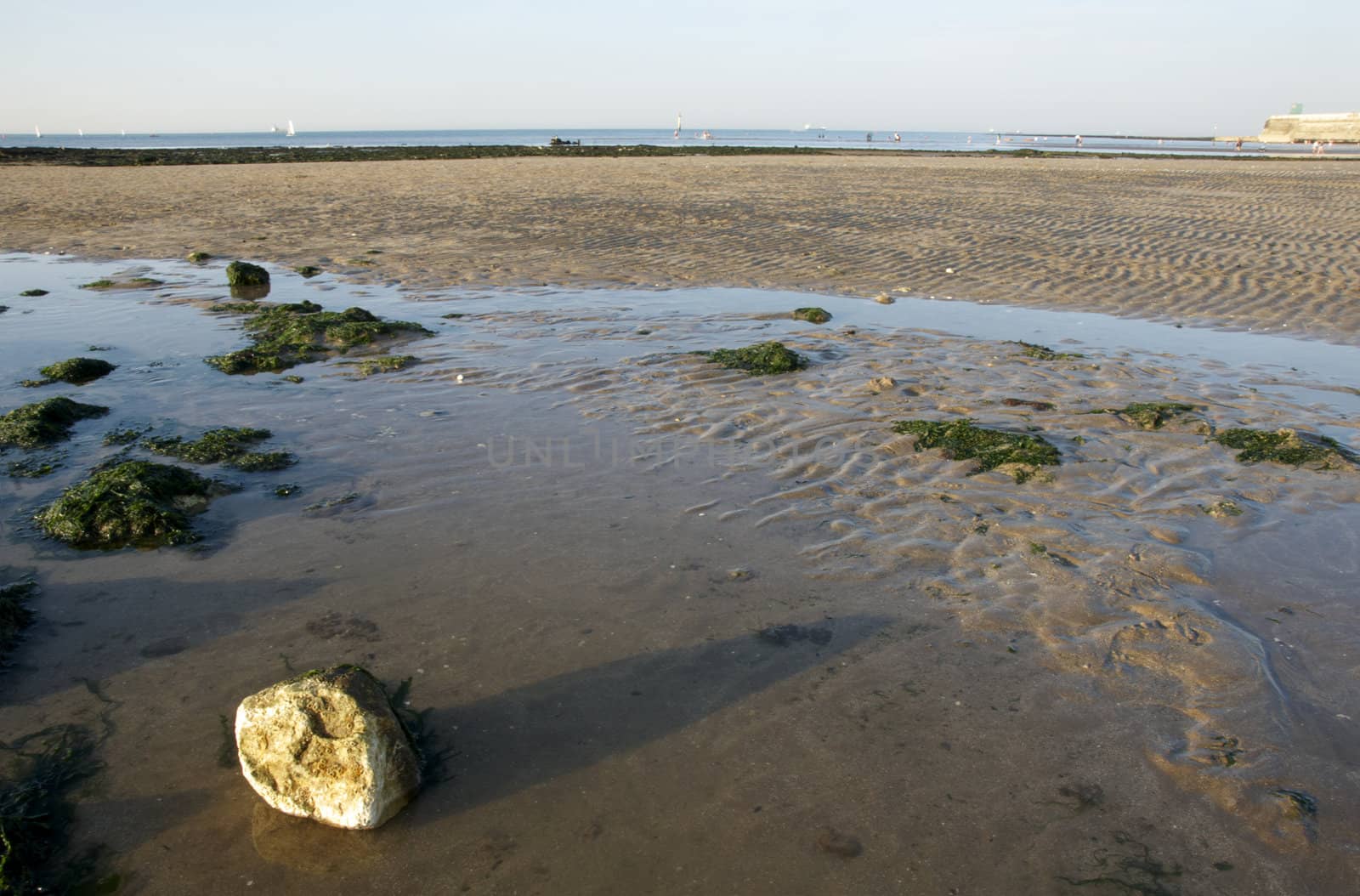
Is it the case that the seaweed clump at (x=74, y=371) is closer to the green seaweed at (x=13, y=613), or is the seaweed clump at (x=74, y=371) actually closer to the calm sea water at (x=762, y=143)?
the green seaweed at (x=13, y=613)

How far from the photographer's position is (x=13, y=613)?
13.6 feet

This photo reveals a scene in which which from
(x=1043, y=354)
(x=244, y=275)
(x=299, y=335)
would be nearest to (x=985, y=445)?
(x=1043, y=354)

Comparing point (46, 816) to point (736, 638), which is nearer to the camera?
point (46, 816)

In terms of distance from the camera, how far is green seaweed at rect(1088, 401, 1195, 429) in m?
6.74

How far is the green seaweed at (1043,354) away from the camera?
8633mm

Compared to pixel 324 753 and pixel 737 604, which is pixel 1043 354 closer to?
pixel 737 604

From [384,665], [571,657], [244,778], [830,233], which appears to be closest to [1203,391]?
[571,657]

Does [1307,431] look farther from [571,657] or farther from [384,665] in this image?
[384,665]

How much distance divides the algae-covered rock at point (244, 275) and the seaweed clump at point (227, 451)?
6476mm

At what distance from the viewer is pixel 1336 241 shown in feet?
50.4

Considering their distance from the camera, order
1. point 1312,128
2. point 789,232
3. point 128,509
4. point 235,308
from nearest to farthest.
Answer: point 128,509 < point 235,308 < point 789,232 < point 1312,128

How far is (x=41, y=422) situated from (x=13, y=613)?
304cm

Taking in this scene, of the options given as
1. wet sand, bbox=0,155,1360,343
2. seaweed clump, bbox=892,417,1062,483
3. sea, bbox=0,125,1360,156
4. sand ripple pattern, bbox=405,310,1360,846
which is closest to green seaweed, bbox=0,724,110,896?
sand ripple pattern, bbox=405,310,1360,846

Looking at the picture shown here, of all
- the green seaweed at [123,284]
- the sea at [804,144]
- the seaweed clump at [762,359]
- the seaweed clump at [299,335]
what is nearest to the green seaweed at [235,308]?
the seaweed clump at [299,335]
